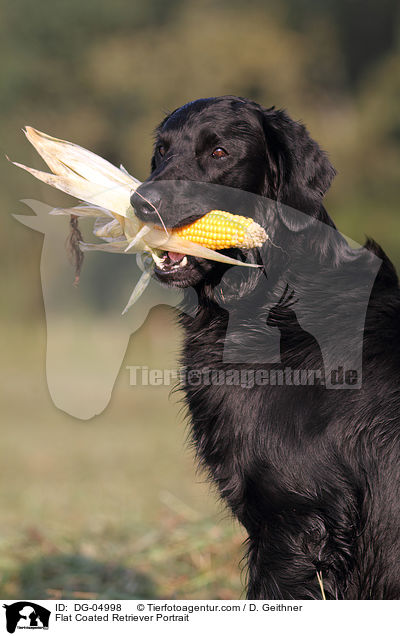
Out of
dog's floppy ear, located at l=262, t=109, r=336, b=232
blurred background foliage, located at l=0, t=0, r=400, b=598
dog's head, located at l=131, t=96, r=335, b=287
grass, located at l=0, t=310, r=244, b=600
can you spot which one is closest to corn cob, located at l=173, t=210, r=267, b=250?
dog's head, located at l=131, t=96, r=335, b=287

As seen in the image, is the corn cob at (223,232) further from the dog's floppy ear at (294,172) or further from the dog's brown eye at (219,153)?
the dog's brown eye at (219,153)

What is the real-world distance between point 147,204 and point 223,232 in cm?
38

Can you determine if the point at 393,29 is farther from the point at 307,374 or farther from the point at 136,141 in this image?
the point at 307,374

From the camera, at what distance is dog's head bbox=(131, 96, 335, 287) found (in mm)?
3713

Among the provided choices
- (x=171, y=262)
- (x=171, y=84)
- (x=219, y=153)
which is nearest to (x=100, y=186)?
(x=171, y=262)

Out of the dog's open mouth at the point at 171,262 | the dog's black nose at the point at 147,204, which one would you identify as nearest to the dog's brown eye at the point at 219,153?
the dog's black nose at the point at 147,204

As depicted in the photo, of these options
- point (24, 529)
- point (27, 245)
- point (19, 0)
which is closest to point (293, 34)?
point (19, 0)

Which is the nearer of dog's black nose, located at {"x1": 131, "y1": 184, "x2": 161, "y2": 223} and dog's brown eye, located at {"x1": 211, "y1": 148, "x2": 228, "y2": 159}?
dog's black nose, located at {"x1": 131, "y1": 184, "x2": 161, "y2": 223}

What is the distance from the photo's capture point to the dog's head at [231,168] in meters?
3.71

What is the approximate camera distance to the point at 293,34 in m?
25.9
